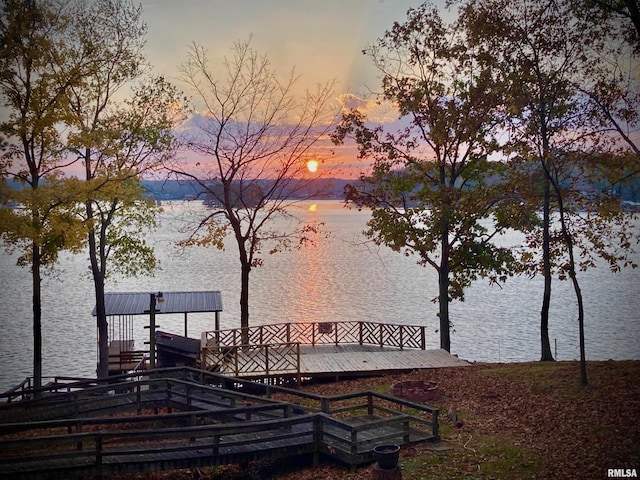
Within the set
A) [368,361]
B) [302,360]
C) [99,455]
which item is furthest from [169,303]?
[99,455]

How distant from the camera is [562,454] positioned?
1222cm

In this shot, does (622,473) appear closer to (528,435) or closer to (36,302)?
(528,435)

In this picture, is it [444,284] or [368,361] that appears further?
[444,284]

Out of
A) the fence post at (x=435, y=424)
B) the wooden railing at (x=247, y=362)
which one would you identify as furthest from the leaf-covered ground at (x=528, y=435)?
the wooden railing at (x=247, y=362)

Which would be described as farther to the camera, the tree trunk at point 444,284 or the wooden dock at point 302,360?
the tree trunk at point 444,284

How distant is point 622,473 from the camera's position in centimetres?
1108

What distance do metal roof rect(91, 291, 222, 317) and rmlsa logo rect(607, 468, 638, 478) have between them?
2006cm

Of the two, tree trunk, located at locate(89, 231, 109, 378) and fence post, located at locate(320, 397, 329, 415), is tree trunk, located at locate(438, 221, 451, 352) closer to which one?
fence post, located at locate(320, 397, 329, 415)

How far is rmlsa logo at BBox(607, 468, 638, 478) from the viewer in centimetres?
1095

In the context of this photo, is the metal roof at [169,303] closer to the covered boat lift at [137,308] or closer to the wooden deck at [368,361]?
the covered boat lift at [137,308]

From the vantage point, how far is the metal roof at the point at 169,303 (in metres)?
28.4

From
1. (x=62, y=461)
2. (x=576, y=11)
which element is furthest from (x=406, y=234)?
(x=62, y=461)

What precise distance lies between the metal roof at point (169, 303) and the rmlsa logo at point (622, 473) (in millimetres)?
20063

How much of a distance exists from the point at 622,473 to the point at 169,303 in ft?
73.2
